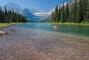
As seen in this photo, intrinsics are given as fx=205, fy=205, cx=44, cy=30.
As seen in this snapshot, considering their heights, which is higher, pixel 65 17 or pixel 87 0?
pixel 87 0

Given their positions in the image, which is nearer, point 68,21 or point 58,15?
point 68,21

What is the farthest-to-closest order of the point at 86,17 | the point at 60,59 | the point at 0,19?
the point at 0,19 → the point at 86,17 → the point at 60,59

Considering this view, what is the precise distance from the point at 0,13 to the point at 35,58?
168 metres

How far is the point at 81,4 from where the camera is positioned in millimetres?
151750

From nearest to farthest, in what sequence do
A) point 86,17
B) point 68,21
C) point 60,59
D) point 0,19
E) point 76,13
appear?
1. point 60,59
2. point 86,17
3. point 76,13
4. point 68,21
5. point 0,19

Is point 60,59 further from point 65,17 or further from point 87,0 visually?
point 65,17

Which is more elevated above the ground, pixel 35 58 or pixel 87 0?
pixel 87 0

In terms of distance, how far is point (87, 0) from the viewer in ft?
499

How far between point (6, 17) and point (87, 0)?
84.1 m

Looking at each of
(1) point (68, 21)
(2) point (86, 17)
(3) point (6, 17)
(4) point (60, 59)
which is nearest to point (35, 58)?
(4) point (60, 59)

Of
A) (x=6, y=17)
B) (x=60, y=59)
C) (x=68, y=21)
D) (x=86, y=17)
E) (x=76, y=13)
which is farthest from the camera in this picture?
(x=6, y=17)

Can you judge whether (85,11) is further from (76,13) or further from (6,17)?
(6,17)

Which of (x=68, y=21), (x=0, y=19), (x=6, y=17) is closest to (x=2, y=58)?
(x=68, y=21)

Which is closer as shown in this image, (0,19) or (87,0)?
(87,0)
